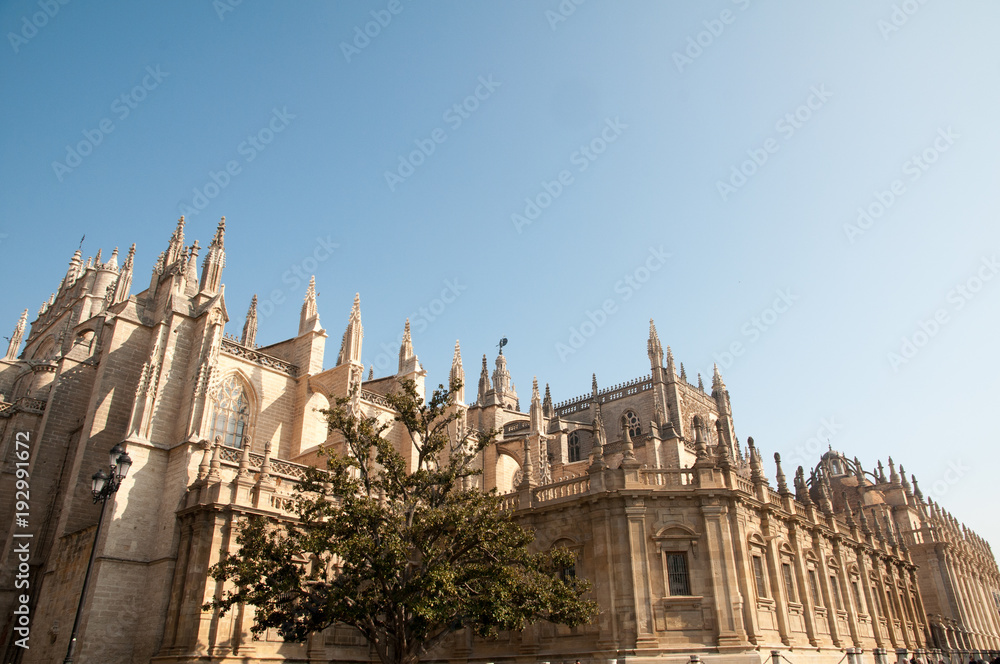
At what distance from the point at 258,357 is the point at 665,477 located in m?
18.5

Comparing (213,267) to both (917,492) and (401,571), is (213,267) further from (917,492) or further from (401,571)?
(917,492)

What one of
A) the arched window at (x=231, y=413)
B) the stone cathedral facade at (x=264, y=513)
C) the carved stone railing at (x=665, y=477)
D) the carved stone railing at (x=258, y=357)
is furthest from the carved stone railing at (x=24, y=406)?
the carved stone railing at (x=665, y=477)

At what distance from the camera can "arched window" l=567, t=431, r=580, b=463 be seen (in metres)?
53.5

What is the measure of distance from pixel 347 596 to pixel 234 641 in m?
7.42

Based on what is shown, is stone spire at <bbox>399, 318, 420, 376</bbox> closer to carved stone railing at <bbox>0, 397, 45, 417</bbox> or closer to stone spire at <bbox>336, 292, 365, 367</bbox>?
stone spire at <bbox>336, 292, 365, 367</bbox>

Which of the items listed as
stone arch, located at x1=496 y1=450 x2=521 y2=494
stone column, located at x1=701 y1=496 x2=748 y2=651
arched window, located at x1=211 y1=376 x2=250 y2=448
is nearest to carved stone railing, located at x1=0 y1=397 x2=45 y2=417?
arched window, located at x1=211 y1=376 x2=250 y2=448

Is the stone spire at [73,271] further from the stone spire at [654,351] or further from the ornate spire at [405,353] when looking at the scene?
the stone spire at [654,351]

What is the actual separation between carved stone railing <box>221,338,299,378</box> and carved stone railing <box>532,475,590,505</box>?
46.0 ft

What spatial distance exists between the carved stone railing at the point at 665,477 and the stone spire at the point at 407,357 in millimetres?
16886

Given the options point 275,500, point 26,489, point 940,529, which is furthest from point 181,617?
point 940,529

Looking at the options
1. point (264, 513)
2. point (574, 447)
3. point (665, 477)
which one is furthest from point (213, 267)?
point (574, 447)

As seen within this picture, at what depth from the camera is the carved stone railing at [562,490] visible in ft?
76.2

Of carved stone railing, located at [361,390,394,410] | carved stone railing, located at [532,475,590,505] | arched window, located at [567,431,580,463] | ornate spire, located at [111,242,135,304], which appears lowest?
carved stone railing, located at [532,475,590,505]

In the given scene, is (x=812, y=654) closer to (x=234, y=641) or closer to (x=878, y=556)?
(x=878, y=556)
